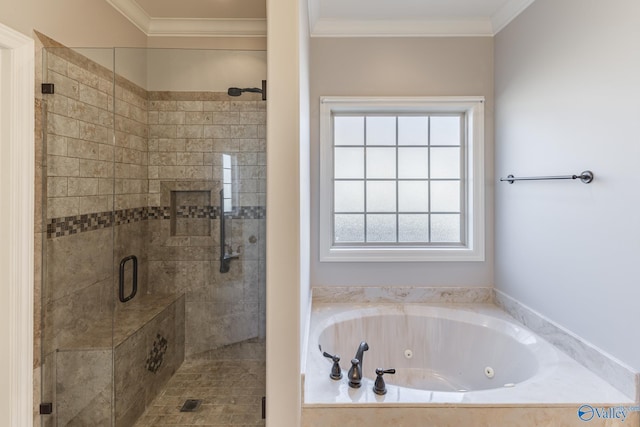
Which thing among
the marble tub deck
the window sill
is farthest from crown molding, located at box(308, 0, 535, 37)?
the marble tub deck

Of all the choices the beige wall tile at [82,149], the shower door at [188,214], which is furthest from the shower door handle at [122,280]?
the beige wall tile at [82,149]

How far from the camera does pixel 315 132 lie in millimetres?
2260

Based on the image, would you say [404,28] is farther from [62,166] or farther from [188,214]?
[62,166]

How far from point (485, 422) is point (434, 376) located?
0.83 metres

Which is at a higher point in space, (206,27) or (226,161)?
(206,27)

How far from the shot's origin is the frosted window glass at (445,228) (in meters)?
2.41

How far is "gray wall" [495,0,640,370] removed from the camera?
1281 mm

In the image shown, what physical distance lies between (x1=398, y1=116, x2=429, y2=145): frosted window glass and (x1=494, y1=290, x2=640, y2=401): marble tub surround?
125 centimetres

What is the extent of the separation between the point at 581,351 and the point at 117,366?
233cm

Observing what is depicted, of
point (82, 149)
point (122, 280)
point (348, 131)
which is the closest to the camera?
point (82, 149)

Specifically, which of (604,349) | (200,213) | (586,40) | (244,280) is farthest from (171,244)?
(586,40)

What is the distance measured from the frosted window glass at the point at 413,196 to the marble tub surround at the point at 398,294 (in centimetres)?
59

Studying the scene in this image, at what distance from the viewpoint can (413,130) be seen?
94.8 inches

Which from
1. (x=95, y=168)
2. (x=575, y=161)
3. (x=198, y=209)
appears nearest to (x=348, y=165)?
(x=198, y=209)
